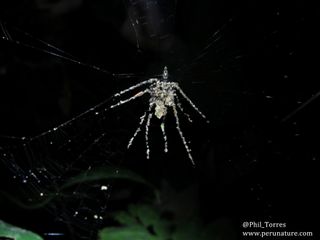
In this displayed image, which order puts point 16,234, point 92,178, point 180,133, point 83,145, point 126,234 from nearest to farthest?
point 16,234 → point 126,234 → point 92,178 → point 83,145 → point 180,133

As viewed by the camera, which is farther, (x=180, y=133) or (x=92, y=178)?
(x=180, y=133)

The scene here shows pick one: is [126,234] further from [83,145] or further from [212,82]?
[212,82]

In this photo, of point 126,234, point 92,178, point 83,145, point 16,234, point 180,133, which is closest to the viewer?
point 16,234

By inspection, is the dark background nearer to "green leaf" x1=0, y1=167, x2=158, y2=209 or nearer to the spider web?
the spider web

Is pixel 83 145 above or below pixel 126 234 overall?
above

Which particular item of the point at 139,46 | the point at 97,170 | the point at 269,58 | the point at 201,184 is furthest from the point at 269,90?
the point at 97,170

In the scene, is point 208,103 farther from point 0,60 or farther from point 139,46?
point 0,60

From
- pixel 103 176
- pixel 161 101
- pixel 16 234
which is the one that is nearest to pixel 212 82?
pixel 161 101
